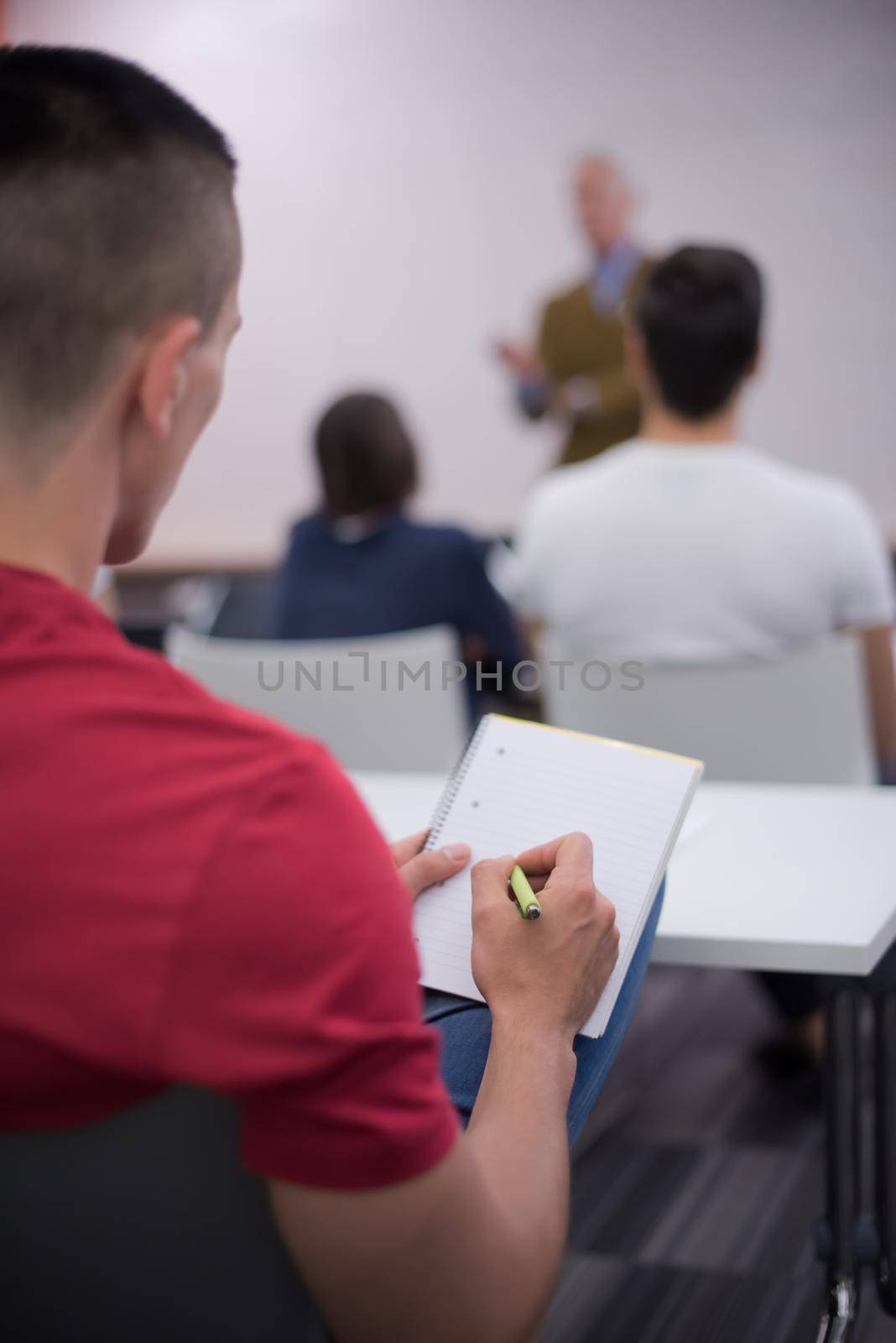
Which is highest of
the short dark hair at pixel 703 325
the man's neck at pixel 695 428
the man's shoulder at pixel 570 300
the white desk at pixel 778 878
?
the short dark hair at pixel 703 325

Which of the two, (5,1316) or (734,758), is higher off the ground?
(5,1316)

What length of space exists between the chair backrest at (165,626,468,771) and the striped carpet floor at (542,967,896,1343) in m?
0.65

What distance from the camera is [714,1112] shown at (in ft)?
6.54

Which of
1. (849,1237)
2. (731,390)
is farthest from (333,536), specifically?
(849,1237)

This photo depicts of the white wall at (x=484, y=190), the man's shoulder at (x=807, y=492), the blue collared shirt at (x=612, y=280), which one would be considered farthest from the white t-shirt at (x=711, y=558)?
the white wall at (x=484, y=190)

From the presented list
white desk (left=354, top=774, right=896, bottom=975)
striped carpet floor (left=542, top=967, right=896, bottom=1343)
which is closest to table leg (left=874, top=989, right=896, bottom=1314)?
white desk (left=354, top=774, right=896, bottom=975)

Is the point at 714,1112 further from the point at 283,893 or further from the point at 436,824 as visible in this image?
the point at 283,893

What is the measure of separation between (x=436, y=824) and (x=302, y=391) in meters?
5.15

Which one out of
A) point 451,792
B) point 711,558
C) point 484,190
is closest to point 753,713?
point 711,558

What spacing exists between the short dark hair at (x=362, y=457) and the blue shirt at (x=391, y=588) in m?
0.08

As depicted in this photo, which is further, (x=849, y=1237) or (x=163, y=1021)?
(x=849, y=1237)

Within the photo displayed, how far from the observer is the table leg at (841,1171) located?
1.15m

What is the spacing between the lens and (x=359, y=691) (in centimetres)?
198

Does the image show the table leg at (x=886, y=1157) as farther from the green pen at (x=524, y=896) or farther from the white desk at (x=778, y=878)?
the green pen at (x=524, y=896)
